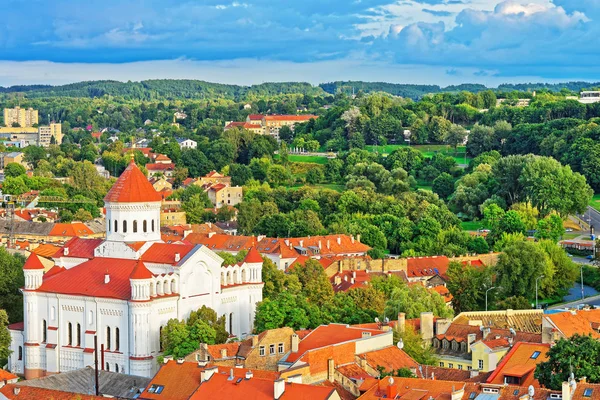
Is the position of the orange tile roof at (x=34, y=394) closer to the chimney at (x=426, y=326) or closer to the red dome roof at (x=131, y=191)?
the chimney at (x=426, y=326)

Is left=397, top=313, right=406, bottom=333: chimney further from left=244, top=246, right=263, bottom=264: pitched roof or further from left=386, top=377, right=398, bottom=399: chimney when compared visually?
left=386, top=377, right=398, bottom=399: chimney

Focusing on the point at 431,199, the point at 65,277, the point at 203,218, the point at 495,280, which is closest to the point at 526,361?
the point at 65,277

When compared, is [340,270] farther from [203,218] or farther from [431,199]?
[203,218]

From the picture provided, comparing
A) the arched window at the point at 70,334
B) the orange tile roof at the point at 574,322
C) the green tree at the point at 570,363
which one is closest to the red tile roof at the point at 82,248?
the arched window at the point at 70,334

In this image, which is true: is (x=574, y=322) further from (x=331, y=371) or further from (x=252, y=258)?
(x=252, y=258)

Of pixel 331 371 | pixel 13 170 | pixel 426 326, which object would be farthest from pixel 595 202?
pixel 331 371

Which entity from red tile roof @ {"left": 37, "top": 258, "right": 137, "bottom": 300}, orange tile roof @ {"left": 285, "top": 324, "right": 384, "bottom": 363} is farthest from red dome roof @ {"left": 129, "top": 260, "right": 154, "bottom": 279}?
orange tile roof @ {"left": 285, "top": 324, "right": 384, "bottom": 363}
